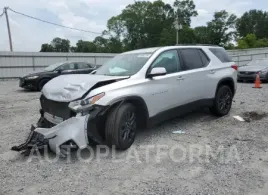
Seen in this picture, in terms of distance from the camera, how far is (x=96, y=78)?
14.2ft

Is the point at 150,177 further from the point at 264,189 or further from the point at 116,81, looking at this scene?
the point at 116,81

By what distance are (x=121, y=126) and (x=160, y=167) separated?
86cm

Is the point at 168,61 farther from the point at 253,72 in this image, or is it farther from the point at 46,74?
the point at 253,72

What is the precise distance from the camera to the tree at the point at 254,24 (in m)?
76.4

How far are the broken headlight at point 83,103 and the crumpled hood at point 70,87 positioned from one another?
85 mm

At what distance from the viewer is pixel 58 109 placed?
4.03 m

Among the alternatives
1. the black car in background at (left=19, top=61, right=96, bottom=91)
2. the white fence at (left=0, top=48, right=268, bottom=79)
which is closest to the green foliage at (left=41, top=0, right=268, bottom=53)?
the white fence at (left=0, top=48, right=268, bottom=79)

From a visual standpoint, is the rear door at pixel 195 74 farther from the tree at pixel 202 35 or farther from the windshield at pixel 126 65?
the tree at pixel 202 35

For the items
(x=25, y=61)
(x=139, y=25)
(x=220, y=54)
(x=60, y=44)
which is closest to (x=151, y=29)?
(x=139, y=25)

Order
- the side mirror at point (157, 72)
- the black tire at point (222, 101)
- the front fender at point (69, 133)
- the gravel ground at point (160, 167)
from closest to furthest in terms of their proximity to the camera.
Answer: the gravel ground at point (160, 167) → the front fender at point (69, 133) → the side mirror at point (157, 72) → the black tire at point (222, 101)

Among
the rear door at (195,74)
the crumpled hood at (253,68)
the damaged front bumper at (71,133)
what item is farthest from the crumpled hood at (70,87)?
the crumpled hood at (253,68)

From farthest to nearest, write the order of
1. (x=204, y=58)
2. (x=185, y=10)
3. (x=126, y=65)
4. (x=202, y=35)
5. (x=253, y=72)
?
(x=185, y=10), (x=202, y=35), (x=253, y=72), (x=204, y=58), (x=126, y=65)

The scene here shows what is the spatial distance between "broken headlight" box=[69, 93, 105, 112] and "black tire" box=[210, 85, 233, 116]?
3.18 metres

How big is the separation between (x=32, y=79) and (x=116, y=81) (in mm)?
8473
